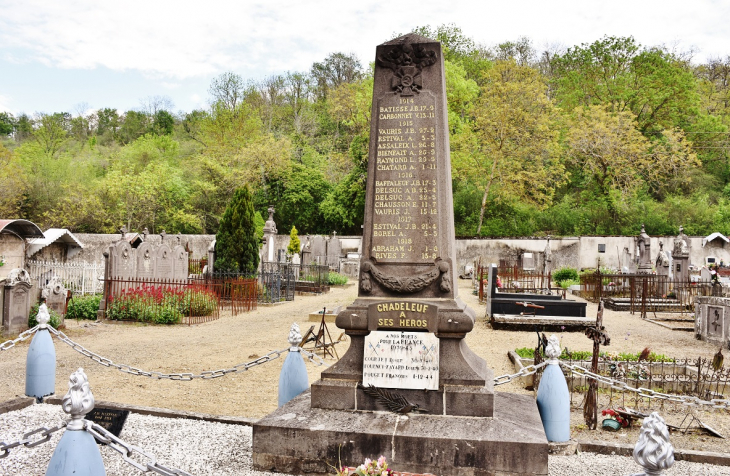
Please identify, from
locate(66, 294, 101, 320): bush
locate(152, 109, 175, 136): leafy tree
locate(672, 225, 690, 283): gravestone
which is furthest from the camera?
locate(152, 109, 175, 136): leafy tree

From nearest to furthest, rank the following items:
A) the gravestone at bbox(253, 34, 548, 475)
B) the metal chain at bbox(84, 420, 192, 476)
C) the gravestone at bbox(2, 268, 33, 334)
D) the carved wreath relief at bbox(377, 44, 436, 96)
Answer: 1. the metal chain at bbox(84, 420, 192, 476)
2. the gravestone at bbox(253, 34, 548, 475)
3. the carved wreath relief at bbox(377, 44, 436, 96)
4. the gravestone at bbox(2, 268, 33, 334)

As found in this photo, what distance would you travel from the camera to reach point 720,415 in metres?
7.51

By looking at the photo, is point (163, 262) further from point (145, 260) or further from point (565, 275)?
point (565, 275)

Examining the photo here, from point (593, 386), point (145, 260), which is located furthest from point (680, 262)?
point (145, 260)

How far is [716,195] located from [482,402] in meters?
40.1

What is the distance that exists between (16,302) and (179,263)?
9285 mm

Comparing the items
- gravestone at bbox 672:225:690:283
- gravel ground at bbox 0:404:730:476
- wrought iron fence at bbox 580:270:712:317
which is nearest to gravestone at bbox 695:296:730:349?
wrought iron fence at bbox 580:270:712:317

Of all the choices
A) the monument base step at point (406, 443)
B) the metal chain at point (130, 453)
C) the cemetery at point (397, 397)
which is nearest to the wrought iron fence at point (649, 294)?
the cemetery at point (397, 397)

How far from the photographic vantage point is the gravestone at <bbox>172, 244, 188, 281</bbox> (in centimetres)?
2098

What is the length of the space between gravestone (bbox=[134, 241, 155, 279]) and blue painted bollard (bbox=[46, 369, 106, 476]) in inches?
639

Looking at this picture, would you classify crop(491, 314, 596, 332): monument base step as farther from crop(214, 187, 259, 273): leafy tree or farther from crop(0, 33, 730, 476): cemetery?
crop(214, 187, 259, 273): leafy tree

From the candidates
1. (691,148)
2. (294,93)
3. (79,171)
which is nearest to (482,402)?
(691,148)

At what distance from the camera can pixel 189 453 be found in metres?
5.16

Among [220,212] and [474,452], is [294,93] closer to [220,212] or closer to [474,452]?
[220,212]
